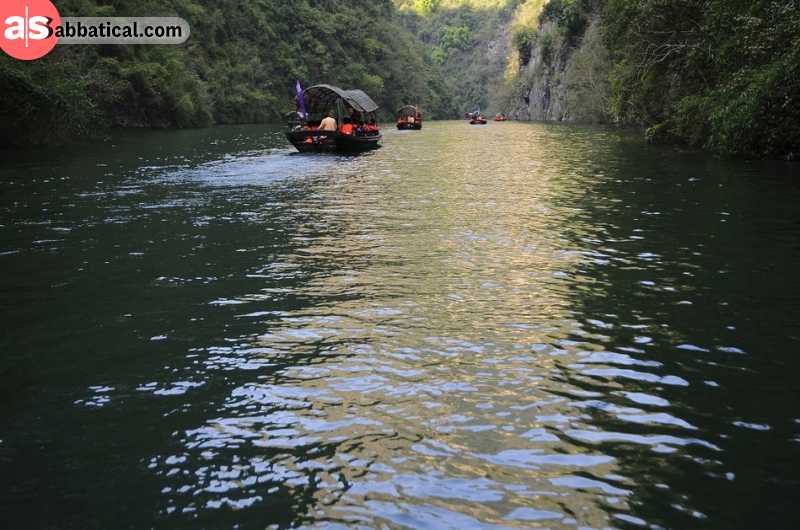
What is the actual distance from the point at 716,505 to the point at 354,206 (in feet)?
44.3

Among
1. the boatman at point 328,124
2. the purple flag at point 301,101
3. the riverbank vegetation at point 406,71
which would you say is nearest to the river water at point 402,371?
the riverbank vegetation at point 406,71

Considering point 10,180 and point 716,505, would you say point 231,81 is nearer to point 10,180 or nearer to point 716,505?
point 10,180

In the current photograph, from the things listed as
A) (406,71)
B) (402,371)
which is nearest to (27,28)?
(402,371)

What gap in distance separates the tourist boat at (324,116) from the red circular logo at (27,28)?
12606 millimetres

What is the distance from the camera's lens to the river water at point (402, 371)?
180 inches

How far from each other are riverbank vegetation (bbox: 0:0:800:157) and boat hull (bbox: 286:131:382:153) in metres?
10.3

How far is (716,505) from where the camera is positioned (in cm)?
443

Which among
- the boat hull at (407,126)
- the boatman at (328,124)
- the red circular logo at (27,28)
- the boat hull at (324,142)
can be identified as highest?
the red circular logo at (27,28)

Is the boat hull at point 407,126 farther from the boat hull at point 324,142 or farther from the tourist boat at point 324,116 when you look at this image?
the boat hull at point 324,142

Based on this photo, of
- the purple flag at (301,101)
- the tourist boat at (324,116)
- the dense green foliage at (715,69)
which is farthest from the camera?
the purple flag at (301,101)

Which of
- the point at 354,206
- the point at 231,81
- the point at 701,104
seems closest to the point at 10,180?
the point at 354,206

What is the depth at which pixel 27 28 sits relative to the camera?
36.8 meters

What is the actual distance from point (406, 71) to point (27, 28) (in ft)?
297

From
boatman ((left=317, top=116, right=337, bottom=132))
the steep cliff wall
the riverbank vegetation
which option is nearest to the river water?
the riverbank vegetation
